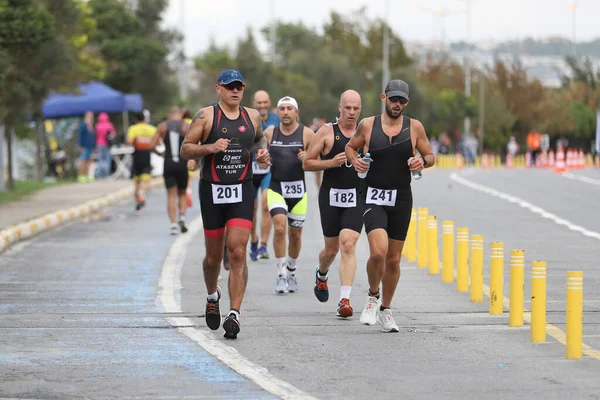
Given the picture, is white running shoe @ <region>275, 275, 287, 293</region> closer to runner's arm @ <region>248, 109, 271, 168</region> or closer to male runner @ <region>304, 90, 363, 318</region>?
male runner @ <region>304, 90, 363, 318</region>

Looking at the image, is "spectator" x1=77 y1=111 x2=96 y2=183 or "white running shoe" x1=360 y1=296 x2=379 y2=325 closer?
"white running shoe" x1=360 y1=296 x2=379 y2=325

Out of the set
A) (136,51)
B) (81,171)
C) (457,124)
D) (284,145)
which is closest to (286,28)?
(457,124)

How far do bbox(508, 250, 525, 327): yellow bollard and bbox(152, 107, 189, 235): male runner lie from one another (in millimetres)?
10532

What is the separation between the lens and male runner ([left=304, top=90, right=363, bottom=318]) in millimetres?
11977

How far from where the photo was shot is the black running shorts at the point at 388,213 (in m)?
11.0

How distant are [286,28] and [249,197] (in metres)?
111

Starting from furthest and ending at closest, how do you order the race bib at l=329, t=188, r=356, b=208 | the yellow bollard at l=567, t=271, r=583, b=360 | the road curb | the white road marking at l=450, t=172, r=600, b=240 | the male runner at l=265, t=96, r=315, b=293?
the white road marking at l=450, t=172, r=600, b=240, the road curb, the male runner at l=265, t=96, r=315, b=293, the race bib at l=329, t=188, r=356, b=208, the yellow bollard at l=567, t=271, r=583, b=360

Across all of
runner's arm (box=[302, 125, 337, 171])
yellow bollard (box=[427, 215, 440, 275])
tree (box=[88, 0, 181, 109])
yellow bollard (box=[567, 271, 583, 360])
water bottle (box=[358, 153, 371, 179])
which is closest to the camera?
yellow bollard (box=[567, 271, 583, 360])

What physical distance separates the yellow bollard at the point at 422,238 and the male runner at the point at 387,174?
4.90 m

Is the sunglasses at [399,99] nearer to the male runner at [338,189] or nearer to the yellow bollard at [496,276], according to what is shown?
the male runner at [338,189]

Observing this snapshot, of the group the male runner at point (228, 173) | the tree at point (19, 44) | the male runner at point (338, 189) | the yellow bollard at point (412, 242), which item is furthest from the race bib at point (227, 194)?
the tree at point (19, 44)

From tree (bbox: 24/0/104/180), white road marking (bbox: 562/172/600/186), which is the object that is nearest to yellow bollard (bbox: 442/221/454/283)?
tree (bbox: 24/0/104/180)

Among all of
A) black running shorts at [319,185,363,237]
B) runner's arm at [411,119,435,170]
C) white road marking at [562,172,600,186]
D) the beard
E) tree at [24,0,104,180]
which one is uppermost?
tree at [24,0,104,180]

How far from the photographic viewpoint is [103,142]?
130ft
